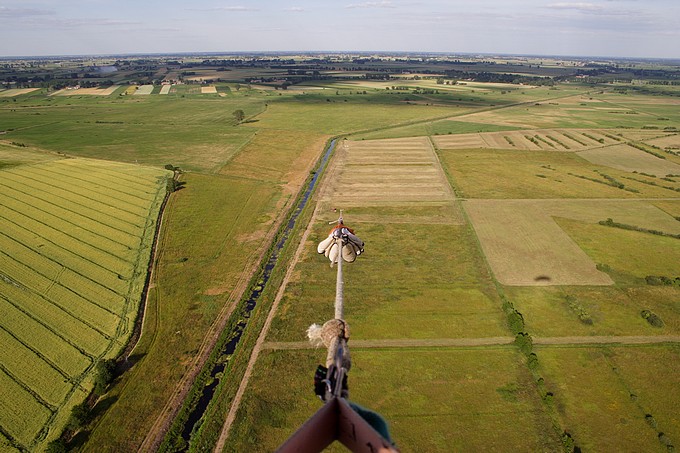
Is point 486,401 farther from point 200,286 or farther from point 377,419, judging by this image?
point 200,286

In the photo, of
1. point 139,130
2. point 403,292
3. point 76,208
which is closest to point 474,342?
point 403,292

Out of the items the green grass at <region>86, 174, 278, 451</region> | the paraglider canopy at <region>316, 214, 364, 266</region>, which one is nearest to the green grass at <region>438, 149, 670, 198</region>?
the green grass at <region>86, 174, 278, 451</region>

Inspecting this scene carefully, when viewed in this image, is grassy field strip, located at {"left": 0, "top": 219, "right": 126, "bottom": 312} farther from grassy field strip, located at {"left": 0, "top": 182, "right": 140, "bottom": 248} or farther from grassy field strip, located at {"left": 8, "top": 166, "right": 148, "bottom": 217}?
grassy field strip, located at {"left": 8, "top": 166, "right": 148, "bottom": 217}

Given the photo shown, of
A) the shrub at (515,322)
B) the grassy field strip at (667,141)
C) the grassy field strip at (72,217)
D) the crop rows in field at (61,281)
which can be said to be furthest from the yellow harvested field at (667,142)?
the grassy field strip at (72,217)

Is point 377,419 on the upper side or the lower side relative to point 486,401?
upper

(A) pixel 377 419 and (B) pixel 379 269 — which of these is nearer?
(A) pixel 377 419

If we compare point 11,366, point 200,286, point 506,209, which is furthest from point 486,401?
point 506,209
